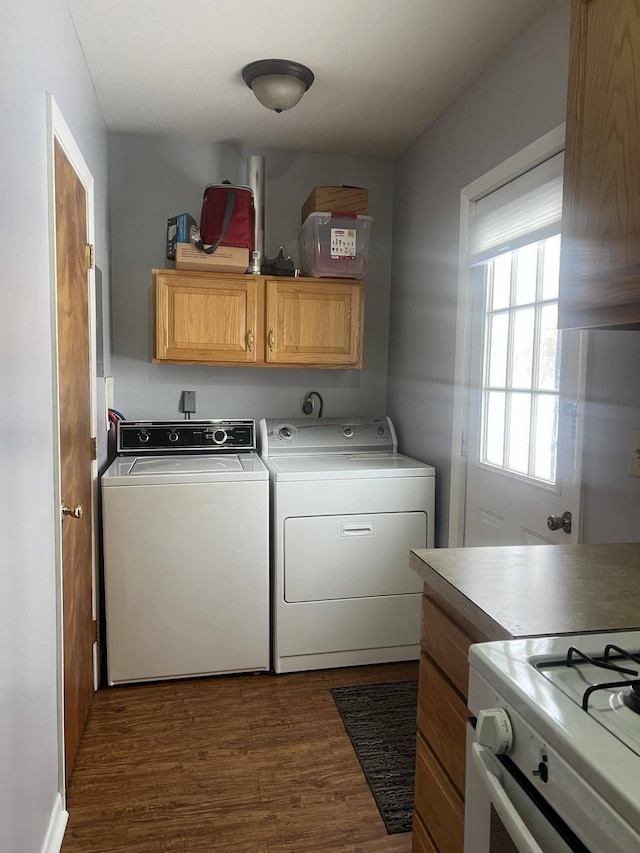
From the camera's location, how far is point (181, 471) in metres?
2.64

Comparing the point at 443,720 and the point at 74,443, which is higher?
the point at 74,443

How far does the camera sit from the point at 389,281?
350 cm

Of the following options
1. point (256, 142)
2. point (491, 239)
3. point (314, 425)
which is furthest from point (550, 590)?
point (256, 142)

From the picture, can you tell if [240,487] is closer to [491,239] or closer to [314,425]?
[314,425]

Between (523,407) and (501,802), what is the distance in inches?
60.5

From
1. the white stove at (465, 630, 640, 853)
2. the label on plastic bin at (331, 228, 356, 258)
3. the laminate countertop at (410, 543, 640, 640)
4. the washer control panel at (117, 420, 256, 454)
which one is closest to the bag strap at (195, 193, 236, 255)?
the label on plastic bin at (331, 228, 356, 258)

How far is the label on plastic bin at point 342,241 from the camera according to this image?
2.99 m

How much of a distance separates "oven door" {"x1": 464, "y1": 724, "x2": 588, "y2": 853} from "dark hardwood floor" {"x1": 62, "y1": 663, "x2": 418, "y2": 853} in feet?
Result: 2.83

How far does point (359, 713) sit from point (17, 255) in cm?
203

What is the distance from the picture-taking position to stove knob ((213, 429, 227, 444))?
3.15 metres

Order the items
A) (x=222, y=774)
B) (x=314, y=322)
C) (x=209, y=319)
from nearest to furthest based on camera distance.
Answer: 1. (x=222, y=774)
2. (x=209, y=319)
3. (x=314, y=322)

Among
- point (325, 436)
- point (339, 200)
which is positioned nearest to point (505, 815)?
point (325, 436)

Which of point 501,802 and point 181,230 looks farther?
point 181,230

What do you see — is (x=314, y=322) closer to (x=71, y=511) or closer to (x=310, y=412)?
(x=310, y=412)
